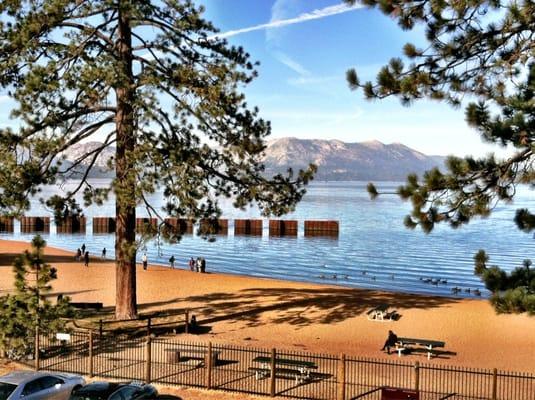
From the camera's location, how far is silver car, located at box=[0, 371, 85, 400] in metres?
14.0

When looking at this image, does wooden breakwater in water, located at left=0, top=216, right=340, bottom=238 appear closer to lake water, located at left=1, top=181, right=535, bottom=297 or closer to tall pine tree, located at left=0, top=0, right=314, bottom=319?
lake water, located at left=1, top=181, right=535, bottom=297

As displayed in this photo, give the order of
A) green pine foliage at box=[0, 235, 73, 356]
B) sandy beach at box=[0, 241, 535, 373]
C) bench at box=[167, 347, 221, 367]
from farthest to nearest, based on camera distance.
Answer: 1. sandy beach at box=[0, 241, 535, 373]
2. bench at box=[167, 347, 221, 367]
3. green pine foliage at box=[0, 235, 73, 356]

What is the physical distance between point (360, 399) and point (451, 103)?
26.7ft

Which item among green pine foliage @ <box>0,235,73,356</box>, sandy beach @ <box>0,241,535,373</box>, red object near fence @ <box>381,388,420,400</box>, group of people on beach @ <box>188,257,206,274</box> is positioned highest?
green pine foliage @ <box>0,235,73,356</box>

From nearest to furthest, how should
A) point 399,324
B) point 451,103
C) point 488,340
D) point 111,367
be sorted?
1. point 451,103
2. point 111,367
3. point 488,340
4. point 399,324

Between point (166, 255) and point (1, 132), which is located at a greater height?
point (1, 132)

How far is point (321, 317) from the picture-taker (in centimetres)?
2848

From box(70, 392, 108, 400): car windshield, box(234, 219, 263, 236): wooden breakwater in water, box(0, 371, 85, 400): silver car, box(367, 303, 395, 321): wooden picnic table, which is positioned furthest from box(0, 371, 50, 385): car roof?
box(234, 219, 263, 236): wooden breakwater in water

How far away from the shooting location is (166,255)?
68.8 metres

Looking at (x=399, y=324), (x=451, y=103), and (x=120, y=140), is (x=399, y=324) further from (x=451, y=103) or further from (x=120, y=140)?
(x=451, y=103)

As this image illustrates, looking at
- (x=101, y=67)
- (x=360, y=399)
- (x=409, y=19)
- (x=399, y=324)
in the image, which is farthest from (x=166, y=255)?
(x=409, y=19)

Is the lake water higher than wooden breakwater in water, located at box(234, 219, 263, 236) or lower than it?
lower

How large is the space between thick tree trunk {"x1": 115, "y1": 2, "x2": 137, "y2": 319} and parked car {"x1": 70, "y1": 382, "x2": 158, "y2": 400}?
26.0 ft

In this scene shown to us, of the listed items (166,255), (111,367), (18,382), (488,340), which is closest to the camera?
(18,382)
